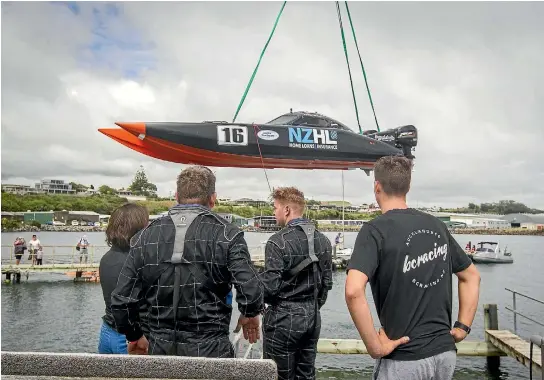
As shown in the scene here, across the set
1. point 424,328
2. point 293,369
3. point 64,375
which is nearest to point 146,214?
point 64,375

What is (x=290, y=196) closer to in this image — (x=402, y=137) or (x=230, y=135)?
(x=230, y=135)

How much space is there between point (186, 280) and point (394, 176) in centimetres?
123

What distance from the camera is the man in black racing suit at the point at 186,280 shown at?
2477mm

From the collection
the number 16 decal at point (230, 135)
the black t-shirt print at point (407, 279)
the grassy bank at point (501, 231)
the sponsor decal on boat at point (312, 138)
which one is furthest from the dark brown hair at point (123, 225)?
the grassy bank at point (501, 231)

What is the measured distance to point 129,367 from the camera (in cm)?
211

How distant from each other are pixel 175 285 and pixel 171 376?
0.50m

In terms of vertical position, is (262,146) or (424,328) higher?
(262,146)

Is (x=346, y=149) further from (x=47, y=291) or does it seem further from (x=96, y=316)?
(x=47, y=291)

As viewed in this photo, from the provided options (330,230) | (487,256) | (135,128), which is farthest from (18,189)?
(135,128)

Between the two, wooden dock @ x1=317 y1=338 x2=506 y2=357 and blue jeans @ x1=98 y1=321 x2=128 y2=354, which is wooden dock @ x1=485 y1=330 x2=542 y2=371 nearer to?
wooden dock @ x1=317 y1=338 x2=506 y2=357

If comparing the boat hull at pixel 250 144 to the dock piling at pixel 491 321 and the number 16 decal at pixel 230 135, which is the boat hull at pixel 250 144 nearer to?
the number 16 decal at pixel 230 135

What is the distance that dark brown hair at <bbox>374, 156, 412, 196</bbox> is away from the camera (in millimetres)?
2311

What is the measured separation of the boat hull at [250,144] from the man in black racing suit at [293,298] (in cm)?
735

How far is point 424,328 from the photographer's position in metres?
2.16
